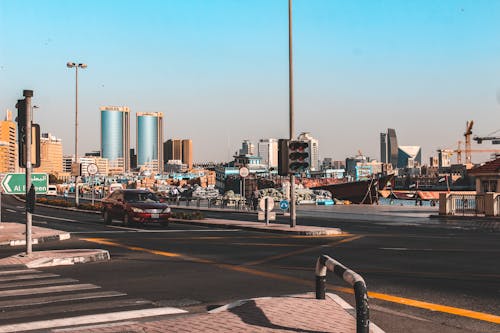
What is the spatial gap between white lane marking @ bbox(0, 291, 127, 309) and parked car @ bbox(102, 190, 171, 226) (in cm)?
1662

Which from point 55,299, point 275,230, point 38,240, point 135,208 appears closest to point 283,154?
point 275,230

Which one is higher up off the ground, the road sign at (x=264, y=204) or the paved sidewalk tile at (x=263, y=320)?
the road sign at (x=264, y=204)

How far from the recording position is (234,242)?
1864 cm

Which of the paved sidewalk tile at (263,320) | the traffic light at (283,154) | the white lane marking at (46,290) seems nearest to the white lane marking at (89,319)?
the paved sidewalk tile at (263,320)

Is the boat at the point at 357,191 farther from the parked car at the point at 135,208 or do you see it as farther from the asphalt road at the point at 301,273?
the asphalt road at the point at 301,273

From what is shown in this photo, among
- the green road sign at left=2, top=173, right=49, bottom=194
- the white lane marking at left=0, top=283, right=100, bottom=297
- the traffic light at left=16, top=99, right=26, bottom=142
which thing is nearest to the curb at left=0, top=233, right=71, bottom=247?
the green road sign at left=2, top=173, right=49, bottom=194

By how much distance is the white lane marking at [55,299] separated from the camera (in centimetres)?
852

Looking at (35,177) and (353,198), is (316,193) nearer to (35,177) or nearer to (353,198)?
(353,198)

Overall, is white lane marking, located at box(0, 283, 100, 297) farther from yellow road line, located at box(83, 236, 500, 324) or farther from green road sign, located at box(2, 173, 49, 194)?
green road sign, located at box(2, 173, 49, 194)

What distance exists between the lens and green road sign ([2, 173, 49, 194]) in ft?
49.9

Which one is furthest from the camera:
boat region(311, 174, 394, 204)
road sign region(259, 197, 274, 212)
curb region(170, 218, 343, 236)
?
boat region(311, 174, 394, 204)

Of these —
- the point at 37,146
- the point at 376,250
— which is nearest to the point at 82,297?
the point at 37,146

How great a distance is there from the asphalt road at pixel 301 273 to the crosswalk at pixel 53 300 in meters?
0.07

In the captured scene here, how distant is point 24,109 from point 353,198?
67.1 metres
